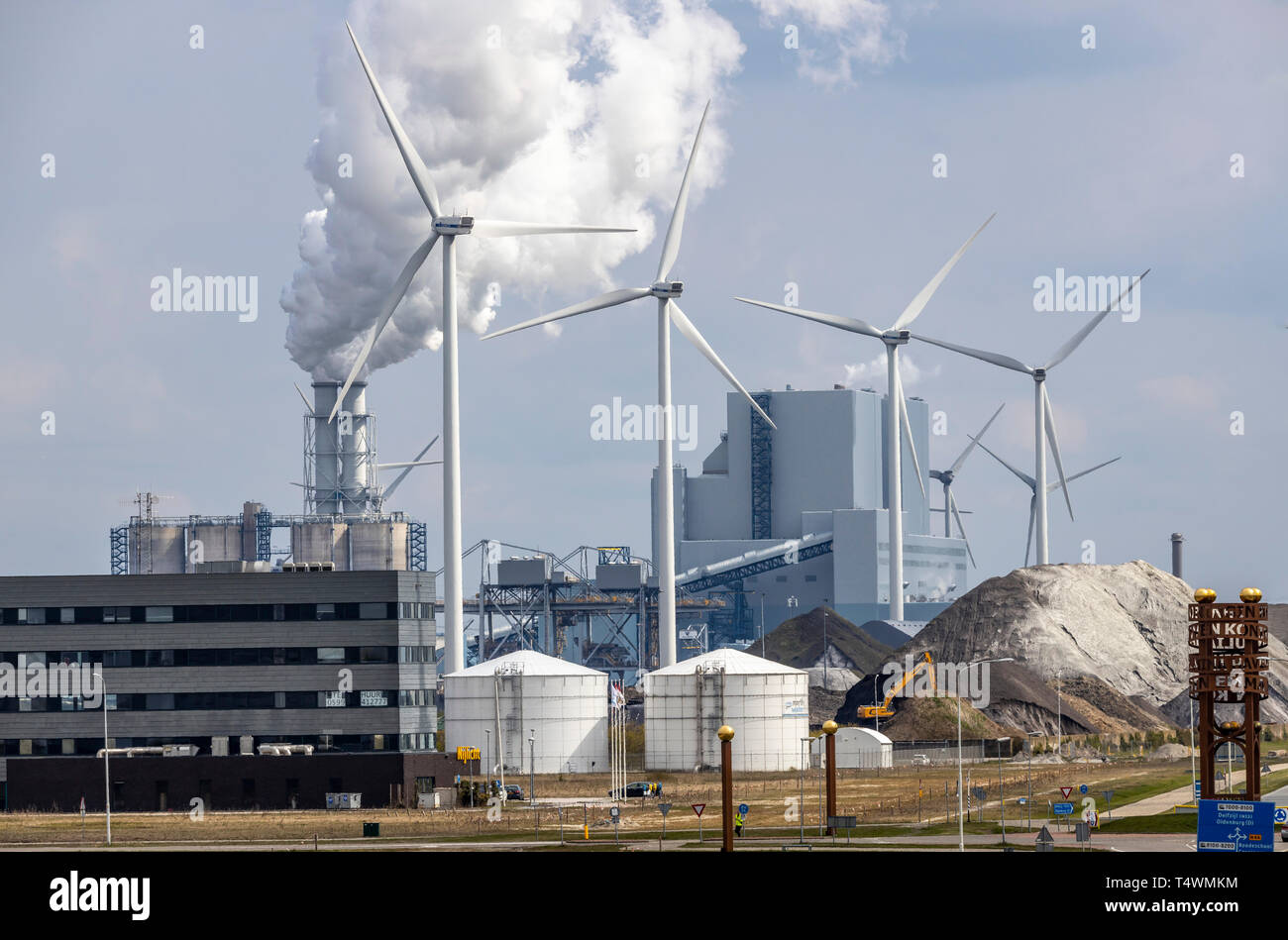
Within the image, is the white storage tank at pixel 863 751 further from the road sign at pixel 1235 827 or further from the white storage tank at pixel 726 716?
the road sign at pixel 1235 827

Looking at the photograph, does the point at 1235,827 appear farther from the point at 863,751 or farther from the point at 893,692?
the point at 893,692

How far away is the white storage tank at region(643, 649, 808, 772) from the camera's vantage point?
14112 centimetres

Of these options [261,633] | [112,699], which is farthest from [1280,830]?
[112,699]

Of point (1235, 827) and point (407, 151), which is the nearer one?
point (1235, 827)

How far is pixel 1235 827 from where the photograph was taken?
43938 millimetres

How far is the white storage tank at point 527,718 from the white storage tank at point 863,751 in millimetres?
19558

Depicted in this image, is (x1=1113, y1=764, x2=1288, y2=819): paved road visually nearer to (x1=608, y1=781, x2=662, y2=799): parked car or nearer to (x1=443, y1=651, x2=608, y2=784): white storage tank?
(x1=608, y1=781, x2=662, y2=799): parked car

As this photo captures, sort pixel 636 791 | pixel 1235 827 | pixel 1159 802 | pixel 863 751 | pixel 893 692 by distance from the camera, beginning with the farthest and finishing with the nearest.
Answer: pixel 893 692 < pixel 863 751 < pixel 636 791 < pixel 1159 802 < pixel 1235 827

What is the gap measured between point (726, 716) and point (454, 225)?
156 feet

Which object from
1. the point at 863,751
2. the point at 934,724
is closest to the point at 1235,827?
the point at 863,751

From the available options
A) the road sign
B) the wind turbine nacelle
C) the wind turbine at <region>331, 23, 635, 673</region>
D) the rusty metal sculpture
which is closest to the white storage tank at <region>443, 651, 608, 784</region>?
the wind turbine at <region>331, 23, 635, 673</region>

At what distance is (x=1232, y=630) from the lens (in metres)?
67.9
